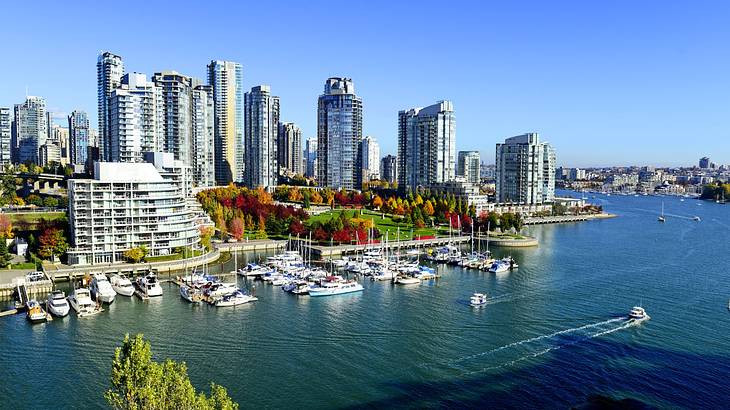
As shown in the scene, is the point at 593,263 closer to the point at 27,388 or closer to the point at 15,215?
the point at 27,388

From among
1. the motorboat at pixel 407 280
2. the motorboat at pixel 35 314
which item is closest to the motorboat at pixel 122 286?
the motorboat at pixel 35 314

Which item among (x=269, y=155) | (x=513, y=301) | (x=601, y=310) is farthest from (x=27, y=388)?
(x=269, y=155)

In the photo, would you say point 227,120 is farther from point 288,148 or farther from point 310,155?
point 310,155

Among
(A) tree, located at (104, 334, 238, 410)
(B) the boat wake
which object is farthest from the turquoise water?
(A) tree, located at (104, 334, 238, 410)

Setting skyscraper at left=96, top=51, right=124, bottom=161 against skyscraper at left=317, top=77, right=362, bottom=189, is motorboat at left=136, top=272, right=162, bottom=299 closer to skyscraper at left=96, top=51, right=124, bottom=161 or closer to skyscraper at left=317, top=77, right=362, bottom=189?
skyscraper at left=96, top=51, right=124, bottom=161

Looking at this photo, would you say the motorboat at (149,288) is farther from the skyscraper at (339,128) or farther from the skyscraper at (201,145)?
the skyscraper at (339,128)
